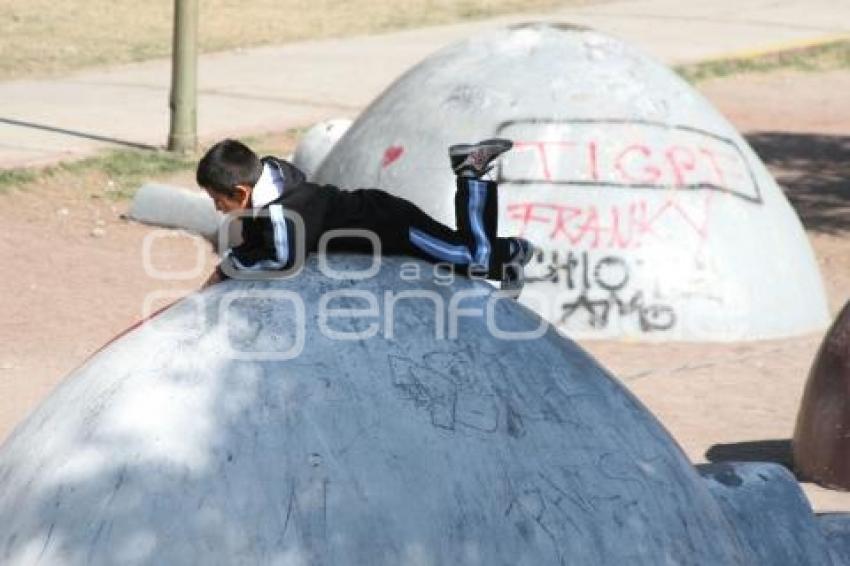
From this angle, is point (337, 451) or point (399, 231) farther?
point (399, 231)

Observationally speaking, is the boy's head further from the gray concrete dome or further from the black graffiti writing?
the black graffiti writing

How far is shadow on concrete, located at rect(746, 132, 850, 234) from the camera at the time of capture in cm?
1379

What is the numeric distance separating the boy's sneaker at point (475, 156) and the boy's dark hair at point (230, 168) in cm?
69

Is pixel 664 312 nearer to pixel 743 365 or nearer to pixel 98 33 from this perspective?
pixel 743 365

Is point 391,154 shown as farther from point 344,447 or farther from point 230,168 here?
point 344,447

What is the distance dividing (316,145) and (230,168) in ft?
26.4

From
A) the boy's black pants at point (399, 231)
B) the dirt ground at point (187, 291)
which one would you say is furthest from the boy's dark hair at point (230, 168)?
the dirt ground at point (187, 291)

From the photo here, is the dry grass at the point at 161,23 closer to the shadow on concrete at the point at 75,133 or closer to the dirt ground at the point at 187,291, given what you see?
the shadow on concrete at the point at 75,133

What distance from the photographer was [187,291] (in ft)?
36.1

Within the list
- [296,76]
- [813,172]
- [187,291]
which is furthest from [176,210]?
[296,76]

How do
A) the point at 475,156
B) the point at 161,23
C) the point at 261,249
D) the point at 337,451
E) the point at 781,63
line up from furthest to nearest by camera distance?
the point at 161,23
the point at 781,63
the point at 475,156
the point at 261,249
the point at 337,451

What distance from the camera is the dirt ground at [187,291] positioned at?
30.2 ft

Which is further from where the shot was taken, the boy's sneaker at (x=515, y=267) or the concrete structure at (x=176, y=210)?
the concrete structure at (x=176, y=210)

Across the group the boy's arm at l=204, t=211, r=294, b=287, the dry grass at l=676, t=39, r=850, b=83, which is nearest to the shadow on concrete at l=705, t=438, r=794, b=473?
the boy's arm at l=204, t=211, r=294, b=287
